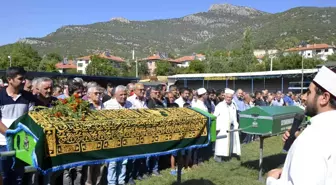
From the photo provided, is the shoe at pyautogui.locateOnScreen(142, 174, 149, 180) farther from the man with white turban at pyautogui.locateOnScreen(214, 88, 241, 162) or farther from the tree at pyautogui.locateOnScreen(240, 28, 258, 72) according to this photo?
the tree at pyautogui.locateOnScreen(240, 28, 258, 72)

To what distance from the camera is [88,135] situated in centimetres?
359

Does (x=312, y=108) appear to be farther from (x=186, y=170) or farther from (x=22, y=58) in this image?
(x=22, y=58)

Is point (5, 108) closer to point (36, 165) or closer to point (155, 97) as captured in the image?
point (36, 165)

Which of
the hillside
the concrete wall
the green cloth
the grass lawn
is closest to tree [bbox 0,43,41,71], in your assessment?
the concrete wall

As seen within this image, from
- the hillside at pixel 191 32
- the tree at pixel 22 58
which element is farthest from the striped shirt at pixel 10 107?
the hillside at pixel 191 32

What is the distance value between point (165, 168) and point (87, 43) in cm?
12491

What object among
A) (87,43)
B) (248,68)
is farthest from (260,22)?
(248,68)

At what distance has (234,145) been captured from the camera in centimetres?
848

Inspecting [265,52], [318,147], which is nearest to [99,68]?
[265,52]

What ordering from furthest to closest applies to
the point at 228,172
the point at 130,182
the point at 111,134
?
1. the point at 228,172
2. the point at 130,182
3. the point at 111,134

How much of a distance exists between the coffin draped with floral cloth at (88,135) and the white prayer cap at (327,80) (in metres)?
2.37

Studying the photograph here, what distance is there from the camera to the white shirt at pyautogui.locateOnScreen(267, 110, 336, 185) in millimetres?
1724

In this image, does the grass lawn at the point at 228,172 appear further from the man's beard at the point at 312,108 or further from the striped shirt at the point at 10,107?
the man's beard at the point at 312,108

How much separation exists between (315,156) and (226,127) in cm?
661
